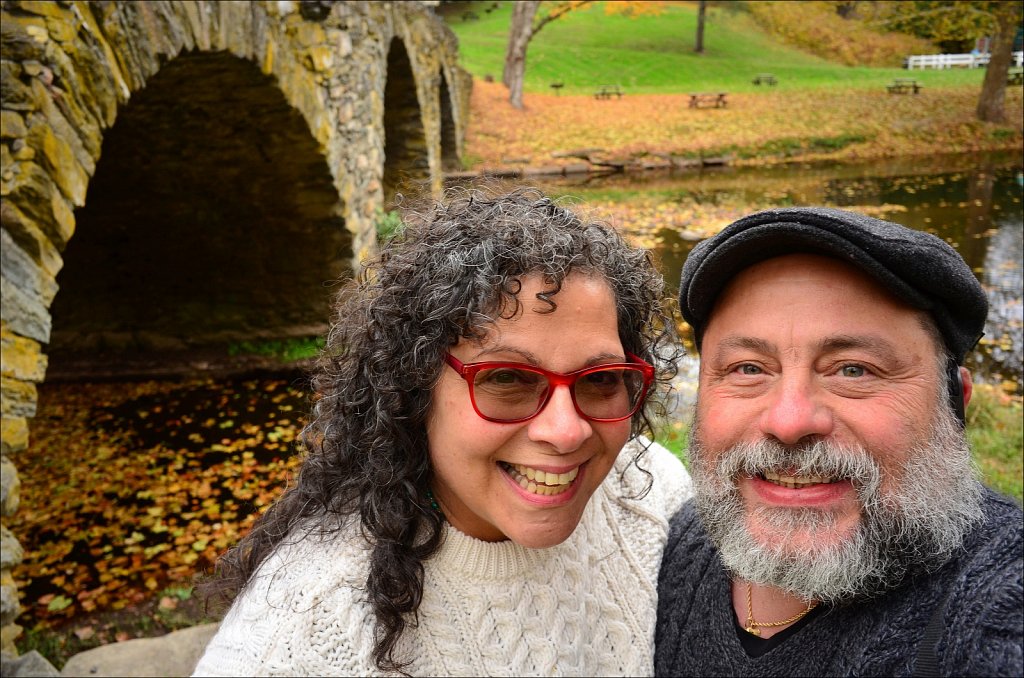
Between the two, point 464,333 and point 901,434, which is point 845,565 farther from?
point 464,333

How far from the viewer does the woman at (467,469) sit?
1.61m

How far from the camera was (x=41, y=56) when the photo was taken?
303 centimetres

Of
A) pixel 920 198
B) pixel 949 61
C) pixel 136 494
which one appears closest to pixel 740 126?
pixel 920 198

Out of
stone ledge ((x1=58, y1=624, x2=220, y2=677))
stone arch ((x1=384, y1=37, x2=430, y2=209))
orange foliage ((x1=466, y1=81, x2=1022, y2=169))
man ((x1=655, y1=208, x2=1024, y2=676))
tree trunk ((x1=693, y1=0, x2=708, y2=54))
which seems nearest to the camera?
man ((x1=655, y1=208, x2=1024, y2=676))

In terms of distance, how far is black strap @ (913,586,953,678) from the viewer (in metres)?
1.26

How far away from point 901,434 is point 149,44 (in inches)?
150

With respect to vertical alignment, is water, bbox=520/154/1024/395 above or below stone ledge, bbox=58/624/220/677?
below

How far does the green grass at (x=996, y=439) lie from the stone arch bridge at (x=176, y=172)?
121 inches

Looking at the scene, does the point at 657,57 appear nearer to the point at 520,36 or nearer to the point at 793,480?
the point at 520,36

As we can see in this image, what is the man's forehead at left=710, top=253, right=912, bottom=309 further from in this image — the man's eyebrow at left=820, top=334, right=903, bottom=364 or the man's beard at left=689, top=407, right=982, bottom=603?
the man's beard at left=689, top=407, right=982, bottom=603

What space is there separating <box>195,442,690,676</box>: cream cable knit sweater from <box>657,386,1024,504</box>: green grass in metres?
2.23

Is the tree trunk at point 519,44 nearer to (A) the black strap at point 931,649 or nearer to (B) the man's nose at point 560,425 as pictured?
(B) the man's nose at point 560,425

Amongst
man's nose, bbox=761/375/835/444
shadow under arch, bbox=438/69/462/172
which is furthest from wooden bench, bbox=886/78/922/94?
man's nose, bbox=761/375/835/444

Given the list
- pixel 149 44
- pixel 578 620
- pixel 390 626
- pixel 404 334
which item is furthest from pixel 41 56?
pixel 578 620
